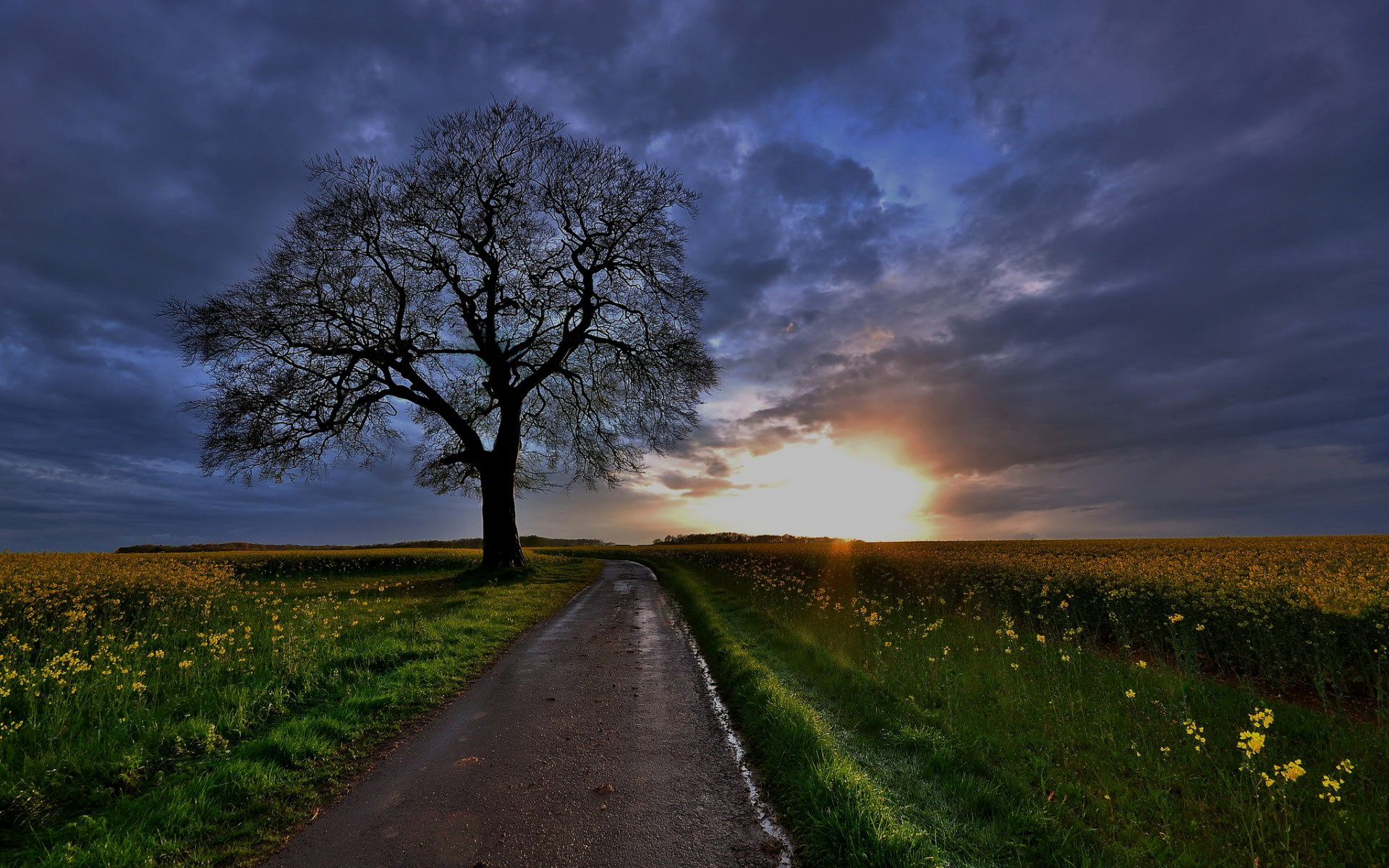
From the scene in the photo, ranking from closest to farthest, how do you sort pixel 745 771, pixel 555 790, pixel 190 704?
pixel 555 790 < pixel 745 771 < pixel 190 704

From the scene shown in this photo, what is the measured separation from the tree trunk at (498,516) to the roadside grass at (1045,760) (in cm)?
1739

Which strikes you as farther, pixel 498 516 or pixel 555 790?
pixel 498 516

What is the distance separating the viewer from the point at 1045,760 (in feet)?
18.1

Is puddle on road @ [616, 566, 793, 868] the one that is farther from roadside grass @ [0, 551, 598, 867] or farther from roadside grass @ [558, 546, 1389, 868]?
roadside grass @ [0, 551, 598, 867]

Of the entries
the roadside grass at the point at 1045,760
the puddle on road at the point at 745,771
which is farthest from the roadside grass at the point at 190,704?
the roadside grass at the point at 1045,760

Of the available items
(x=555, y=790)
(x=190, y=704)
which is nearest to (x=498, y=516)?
(x=190, y=704)

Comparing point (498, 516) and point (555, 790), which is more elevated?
point (498, 516)

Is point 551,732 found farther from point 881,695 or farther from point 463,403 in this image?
point 463,403

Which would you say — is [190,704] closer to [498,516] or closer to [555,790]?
[555,790]

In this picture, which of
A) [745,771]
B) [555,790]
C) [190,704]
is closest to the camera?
[555,790]

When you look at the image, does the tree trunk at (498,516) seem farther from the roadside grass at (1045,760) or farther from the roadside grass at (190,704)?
the roadside grass at (1045,760)

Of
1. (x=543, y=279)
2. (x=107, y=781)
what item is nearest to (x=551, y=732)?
(x=107, y=781)

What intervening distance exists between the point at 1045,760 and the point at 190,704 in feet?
30.4

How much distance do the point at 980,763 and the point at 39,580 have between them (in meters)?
18.0
